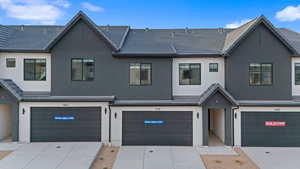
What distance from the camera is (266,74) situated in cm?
1227

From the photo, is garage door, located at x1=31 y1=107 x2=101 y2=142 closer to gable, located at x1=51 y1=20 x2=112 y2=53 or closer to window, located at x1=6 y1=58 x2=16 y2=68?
window, located at x1=6 y1=58 x2=16 y2=68

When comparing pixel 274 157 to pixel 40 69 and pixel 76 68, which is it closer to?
pixel 76 68

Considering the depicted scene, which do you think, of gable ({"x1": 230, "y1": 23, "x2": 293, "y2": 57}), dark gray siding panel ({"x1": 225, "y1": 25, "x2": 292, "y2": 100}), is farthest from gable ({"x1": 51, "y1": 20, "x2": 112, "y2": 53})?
gable ({"x1": 230, "y1": 23, "x2": 293, "y2": 57})

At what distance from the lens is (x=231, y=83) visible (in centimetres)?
1230

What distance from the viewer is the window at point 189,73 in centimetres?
1271

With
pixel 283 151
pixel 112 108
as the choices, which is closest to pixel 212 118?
pixel 283 151

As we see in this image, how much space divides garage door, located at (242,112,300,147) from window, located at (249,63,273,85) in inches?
77.0

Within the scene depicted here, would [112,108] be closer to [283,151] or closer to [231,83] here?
[231,83]

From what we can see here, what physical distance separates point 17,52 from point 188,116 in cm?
1105

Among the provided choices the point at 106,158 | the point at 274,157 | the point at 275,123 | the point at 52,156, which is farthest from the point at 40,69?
the point at 275,123

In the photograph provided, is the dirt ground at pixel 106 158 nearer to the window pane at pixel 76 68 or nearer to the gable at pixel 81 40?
the window pane at pixel 76 68

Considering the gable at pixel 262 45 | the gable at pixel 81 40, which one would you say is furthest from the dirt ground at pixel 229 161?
the gable at pixel 81 40

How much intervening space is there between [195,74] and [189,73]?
15.0 inches

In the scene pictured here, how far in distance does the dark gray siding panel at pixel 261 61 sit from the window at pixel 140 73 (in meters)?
4.99
